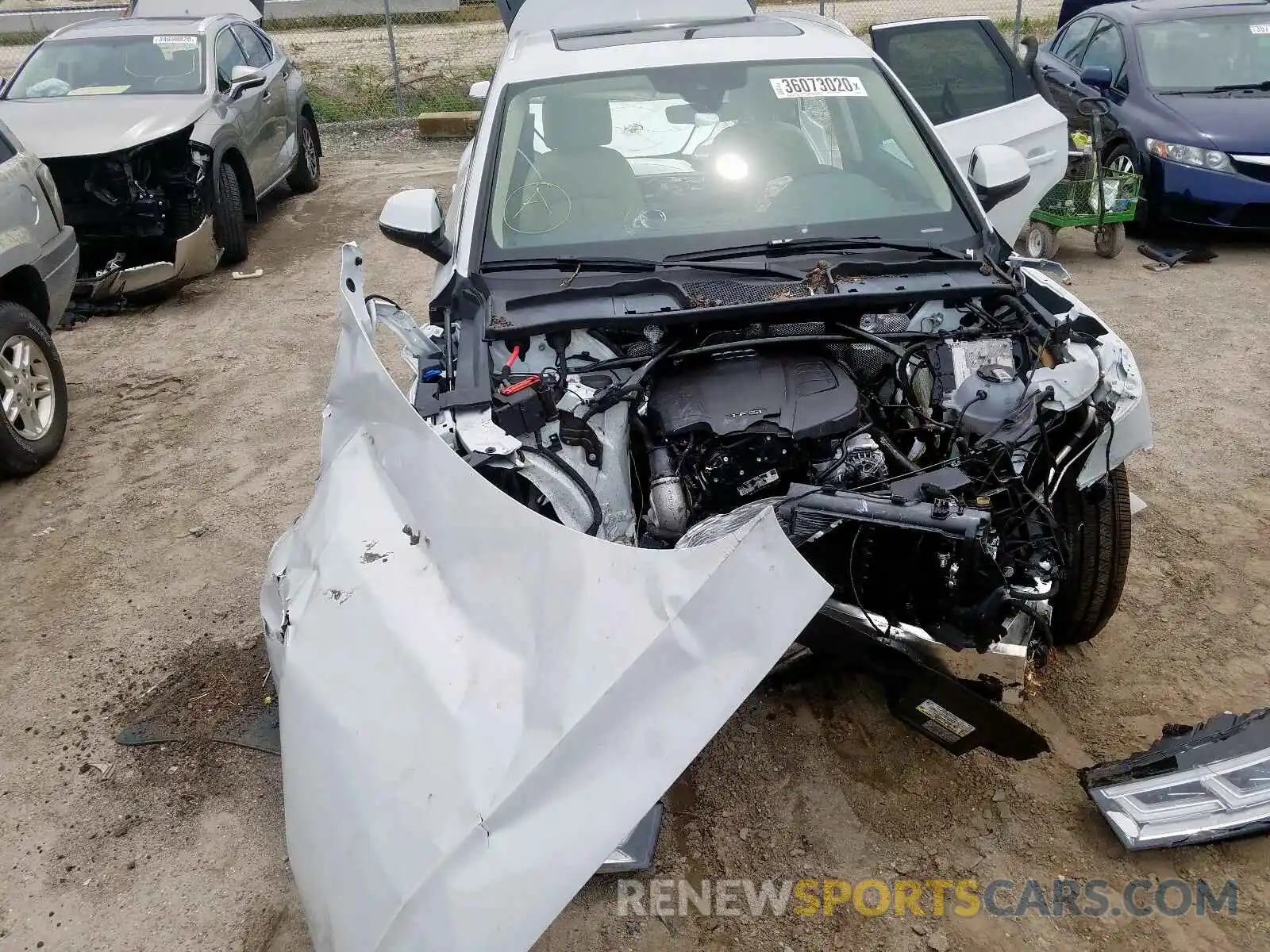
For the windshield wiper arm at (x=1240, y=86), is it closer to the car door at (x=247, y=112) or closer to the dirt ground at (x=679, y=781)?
the dirt ground at (x=679, y=781)

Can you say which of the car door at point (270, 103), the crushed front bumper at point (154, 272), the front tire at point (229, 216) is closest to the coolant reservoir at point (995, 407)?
the crushed front bumper at point (154, 272)

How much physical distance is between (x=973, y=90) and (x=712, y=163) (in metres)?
3.17

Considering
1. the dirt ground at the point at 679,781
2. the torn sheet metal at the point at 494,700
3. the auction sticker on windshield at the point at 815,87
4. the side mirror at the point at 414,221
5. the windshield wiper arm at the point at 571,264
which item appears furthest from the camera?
the auction sticker on windshield at the point at 815,87

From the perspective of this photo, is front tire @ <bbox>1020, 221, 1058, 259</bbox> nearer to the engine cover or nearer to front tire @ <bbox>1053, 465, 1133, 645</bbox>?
front tire @ <bbox>1053, 465, 1133, 645</bbox>

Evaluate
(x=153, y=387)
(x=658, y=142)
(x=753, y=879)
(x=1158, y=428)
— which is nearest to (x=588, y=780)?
(x=753, y=879)

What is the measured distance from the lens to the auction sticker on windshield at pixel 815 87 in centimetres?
365

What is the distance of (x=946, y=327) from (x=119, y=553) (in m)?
3.58

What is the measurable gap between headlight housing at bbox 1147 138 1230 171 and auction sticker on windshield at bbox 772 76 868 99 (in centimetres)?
452

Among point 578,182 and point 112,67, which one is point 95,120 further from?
point 578,182

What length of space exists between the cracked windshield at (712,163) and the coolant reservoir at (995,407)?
85 cm

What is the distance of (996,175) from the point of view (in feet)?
11.7

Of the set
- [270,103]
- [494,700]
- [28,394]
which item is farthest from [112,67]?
[494,700]

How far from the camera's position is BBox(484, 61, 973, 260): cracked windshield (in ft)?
10.9

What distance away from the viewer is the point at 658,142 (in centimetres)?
373
